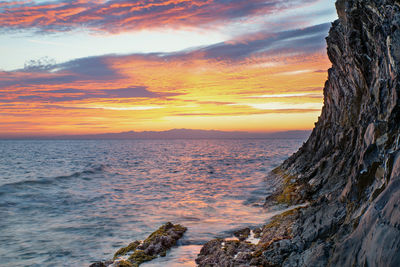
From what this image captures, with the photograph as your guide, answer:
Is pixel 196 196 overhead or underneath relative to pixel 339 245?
underneath

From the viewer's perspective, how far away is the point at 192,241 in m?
15.8

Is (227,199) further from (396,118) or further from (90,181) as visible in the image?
(90,181)

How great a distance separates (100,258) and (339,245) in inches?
445

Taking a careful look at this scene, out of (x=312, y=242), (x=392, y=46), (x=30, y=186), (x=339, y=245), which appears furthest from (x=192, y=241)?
(x=30, y=186)

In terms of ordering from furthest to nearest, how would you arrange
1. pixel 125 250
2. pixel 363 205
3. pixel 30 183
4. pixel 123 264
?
pixel 30 183 < pixel 125 250 < pixel 123 264 < pixel 363 205

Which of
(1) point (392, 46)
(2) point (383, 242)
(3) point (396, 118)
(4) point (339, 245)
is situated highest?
(1) point (392, 46)

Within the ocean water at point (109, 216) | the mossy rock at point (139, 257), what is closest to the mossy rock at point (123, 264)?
the mossy rock at point (139, 257)

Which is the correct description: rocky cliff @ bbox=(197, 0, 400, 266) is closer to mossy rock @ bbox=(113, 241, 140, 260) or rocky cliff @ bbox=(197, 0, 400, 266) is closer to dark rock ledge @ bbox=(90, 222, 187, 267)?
dark rock ledge @ bbox=(90, 222, 187, 267)

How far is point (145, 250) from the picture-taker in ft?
46.6

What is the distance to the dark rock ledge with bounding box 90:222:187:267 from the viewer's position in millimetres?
13058

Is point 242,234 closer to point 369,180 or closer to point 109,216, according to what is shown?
point 369,180

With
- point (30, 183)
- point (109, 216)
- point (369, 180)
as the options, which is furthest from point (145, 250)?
point (30, 183)

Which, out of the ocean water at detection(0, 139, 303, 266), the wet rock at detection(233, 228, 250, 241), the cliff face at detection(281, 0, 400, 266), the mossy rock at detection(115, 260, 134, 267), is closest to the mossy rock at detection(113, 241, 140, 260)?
the ocean water at detection(0, 139, 303, 266)

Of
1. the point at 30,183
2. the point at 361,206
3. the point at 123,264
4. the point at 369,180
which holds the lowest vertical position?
the point at 30,183
